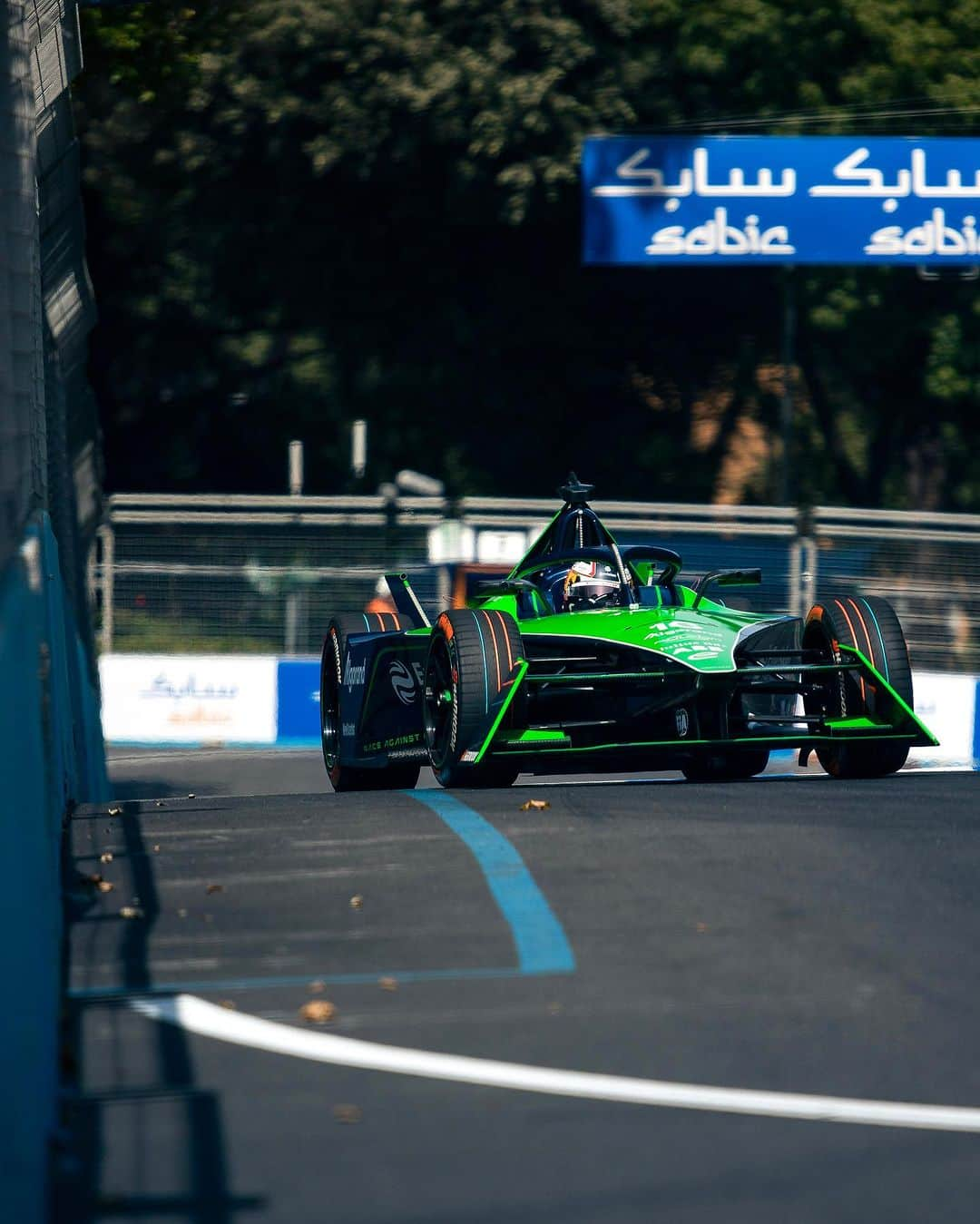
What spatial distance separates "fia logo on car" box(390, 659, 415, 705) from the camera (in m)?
11.0

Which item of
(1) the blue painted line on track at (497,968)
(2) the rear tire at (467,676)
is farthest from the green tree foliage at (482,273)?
(1) the blue painted line on track at (497,968)

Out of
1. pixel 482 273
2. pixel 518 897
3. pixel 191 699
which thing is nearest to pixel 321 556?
pixel 191 699

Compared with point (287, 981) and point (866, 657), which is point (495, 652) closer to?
point (866, 657)

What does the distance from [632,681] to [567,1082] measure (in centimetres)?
491

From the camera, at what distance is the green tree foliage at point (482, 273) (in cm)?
2905

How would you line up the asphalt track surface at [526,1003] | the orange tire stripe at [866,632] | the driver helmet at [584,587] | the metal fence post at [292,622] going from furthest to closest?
the metal fence post at [292,622], the driver helmet at [584,587], the orange tire stripe at [866,632], the asphalt track surface at [526,1003]

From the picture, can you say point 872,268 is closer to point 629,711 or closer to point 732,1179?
point 629,711

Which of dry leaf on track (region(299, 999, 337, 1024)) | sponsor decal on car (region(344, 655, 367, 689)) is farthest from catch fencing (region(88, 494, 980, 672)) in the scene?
dry leaf on track (region(299, 999, 337, 1024))

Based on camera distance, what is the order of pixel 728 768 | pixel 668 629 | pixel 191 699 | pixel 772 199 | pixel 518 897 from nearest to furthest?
pixel 518 897
pixel 668 629
pixel 728 768
pixel 191 699
pixel 772 199

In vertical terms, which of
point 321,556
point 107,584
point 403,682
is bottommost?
point 403,682

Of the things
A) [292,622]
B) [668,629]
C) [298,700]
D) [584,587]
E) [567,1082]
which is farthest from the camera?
[292,622]

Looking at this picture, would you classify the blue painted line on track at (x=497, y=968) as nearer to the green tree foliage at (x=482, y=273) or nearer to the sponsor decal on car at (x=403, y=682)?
the sponsor decal on car at (x=403, y=682)

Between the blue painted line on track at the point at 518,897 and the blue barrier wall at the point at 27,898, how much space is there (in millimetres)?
1280

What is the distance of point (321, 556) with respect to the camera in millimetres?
20766
